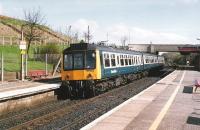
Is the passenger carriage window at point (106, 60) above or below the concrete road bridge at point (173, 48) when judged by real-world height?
below

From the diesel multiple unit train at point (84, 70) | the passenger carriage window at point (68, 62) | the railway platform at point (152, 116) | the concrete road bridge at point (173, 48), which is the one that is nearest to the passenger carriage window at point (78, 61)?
the diesel multiple unit train at point (84, 70)

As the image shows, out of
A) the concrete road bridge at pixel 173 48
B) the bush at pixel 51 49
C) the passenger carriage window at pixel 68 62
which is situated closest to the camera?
the passenger carriage window at pixel 68 62

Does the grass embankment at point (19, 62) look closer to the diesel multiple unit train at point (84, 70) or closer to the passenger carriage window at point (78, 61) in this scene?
the diesel multiple unit train at point (84, 70)

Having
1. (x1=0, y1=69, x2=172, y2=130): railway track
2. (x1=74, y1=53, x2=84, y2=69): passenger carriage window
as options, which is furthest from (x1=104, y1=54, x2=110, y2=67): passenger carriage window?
(x1=0, y1=69, x2=172, y2=130): railway track

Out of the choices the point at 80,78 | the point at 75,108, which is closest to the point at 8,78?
the point at 80,78

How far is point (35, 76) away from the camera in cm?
3788

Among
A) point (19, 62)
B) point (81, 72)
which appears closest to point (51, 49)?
point (19, 62)

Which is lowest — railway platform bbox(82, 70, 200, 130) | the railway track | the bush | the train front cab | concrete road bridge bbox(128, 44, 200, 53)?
the railway track

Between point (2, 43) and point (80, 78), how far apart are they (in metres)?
40.8

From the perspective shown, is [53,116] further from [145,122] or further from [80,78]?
[80,78]

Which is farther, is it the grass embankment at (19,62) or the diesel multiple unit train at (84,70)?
the grass embankment at (19,62)

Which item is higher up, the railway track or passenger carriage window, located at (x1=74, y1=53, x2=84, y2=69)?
passenger carriage window, located at (x1=74, y1=53, x2=84, y2=69)

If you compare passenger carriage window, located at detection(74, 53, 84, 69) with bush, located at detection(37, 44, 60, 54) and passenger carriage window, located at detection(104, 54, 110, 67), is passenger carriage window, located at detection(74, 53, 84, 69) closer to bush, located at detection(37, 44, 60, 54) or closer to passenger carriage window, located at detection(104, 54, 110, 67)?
passenger carriage window, located at detection(104, 54, 110, 67)

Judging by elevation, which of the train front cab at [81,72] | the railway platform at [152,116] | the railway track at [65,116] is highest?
the train front cab at [81,72]
